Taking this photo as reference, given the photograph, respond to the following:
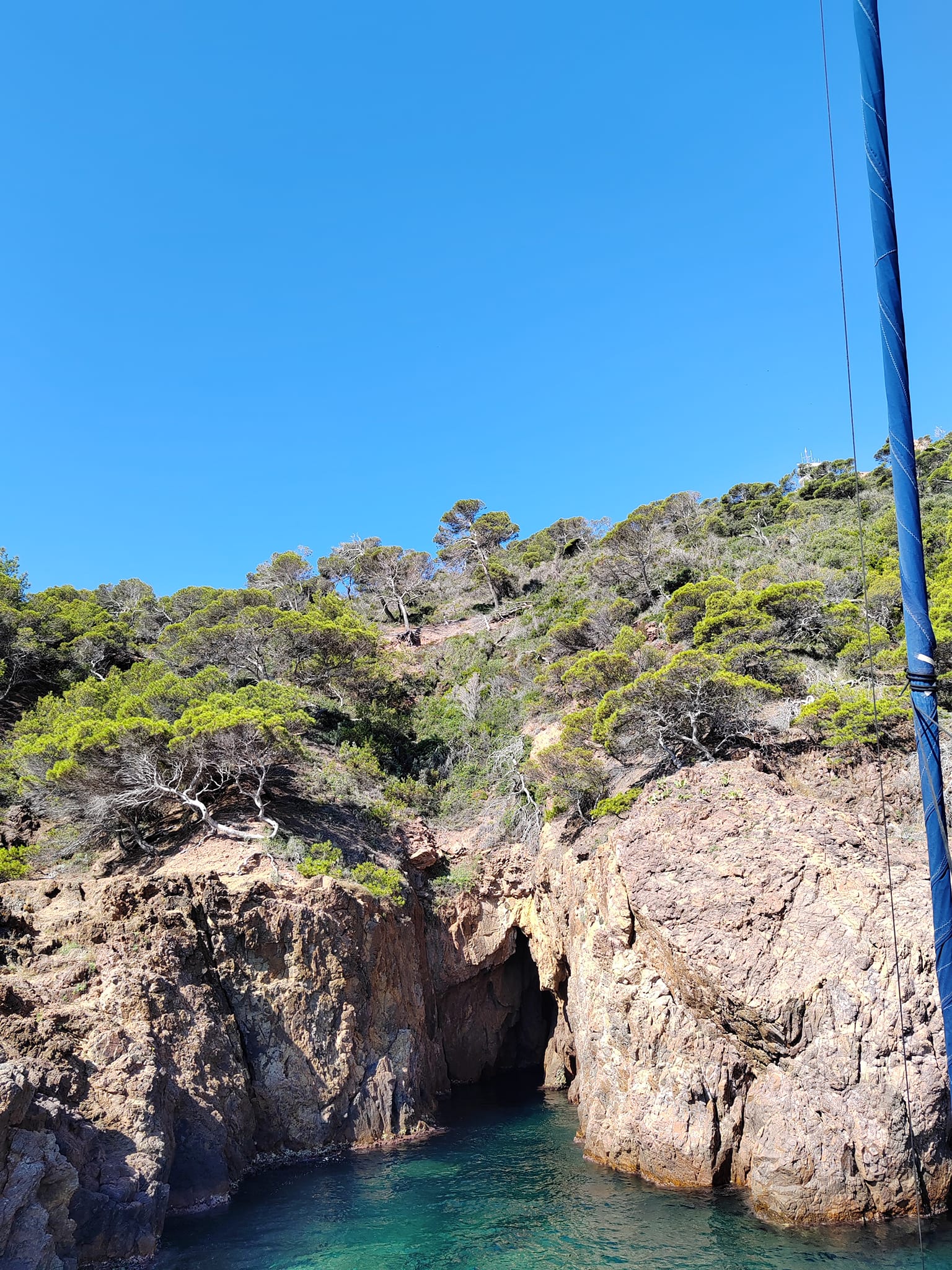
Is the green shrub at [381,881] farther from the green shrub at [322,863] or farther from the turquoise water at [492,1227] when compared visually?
the turquoise water at [492,1227]

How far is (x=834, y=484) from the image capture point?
4659 centimetres

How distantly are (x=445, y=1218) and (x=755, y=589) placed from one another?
19.7m

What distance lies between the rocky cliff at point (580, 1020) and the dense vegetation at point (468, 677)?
5.64 ft

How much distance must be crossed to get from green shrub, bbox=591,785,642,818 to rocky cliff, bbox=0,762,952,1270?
0.50m

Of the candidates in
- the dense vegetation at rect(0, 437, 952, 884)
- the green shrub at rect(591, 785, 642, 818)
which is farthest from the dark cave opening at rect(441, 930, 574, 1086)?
the green shrub at rect(591, 785, 642, 818)

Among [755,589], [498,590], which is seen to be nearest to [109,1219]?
[755,589]

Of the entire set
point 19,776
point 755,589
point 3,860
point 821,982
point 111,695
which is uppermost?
point 755,589

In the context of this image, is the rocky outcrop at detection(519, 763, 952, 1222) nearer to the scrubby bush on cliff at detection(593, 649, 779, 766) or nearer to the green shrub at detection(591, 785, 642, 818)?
the green shrub at detection(591, 785, 642, 818)

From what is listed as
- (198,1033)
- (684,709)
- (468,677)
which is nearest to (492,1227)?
(198,1033)

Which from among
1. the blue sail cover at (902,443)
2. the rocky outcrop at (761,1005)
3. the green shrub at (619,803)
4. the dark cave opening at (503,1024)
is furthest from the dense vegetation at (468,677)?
the blue sail cover at (902,443)

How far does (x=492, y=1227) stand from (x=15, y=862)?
12.9 m

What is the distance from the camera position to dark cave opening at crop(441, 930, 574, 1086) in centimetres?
2403

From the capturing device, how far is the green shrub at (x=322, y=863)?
18.8 meters

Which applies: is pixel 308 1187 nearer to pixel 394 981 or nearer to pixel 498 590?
pixel 394 981
